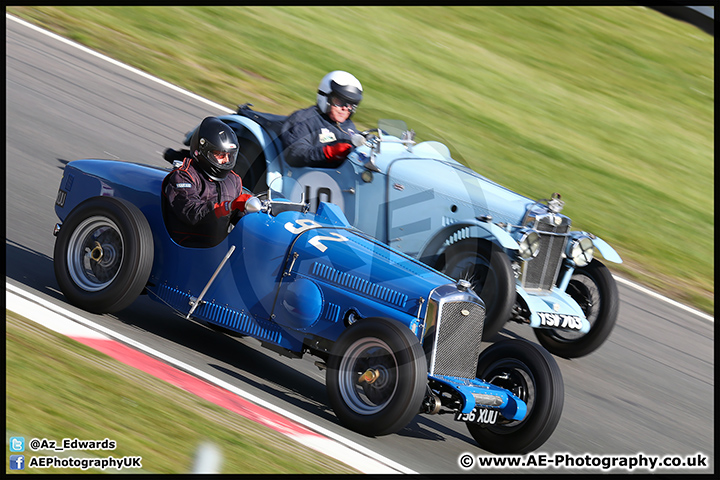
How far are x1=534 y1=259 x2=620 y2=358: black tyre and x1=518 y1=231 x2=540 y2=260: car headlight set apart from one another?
0.83m

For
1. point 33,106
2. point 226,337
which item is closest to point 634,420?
point 226,337

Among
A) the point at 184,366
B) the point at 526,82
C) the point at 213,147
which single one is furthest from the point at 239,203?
the point at 526,82

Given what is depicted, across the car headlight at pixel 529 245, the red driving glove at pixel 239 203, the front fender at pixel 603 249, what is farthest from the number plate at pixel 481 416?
the front fender at pixel 603 249

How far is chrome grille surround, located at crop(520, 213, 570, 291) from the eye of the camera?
25.8 ft

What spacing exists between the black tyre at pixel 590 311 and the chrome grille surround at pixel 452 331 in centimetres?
250

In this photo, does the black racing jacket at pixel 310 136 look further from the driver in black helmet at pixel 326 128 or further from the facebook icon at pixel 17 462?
the facebook icon at pixel 17 462

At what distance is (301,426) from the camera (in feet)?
17.9

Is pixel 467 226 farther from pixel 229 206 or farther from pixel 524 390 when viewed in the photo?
pixel 229 206

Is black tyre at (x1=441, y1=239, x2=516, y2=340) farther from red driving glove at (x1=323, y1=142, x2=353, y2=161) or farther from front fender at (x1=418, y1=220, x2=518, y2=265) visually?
red driving glove at (x1=323, y1=142, x2=353, y2=161)

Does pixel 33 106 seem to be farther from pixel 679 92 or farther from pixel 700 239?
pixel 679 92

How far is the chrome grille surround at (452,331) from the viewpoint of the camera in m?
5.59

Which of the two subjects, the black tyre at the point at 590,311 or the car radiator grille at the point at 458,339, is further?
the black tyre at the point at 590,311

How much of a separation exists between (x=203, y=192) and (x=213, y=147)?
33cm

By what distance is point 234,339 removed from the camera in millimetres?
7027
